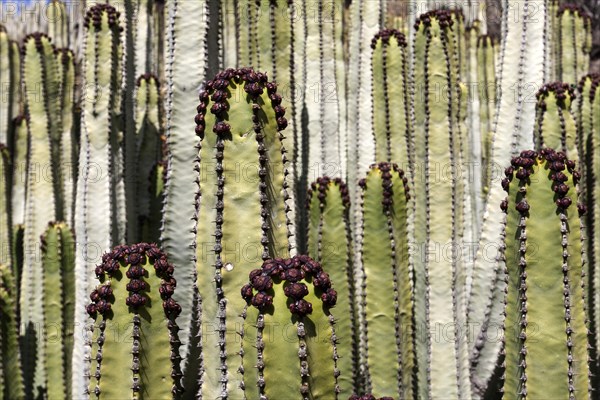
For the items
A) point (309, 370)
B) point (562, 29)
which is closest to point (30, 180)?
point (309, 370)

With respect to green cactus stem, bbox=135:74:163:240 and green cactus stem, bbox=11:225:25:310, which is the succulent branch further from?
green cactus stem, bbox=11:225:25:310

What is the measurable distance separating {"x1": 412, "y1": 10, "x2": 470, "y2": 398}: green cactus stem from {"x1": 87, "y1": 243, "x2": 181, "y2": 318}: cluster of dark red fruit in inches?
68.8

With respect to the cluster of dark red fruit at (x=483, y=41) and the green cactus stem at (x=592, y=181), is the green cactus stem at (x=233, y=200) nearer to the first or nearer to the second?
the green cactus stem at (x=592, y=181)

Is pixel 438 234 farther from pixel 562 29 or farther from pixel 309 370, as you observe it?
pixel 562 29

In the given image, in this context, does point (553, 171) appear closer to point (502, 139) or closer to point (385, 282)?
point (385, 282)

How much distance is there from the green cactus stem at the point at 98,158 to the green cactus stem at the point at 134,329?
56.9 inches

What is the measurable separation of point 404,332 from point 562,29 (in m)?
5.06

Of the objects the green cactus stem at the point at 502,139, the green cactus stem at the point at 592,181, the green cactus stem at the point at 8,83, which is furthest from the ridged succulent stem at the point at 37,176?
the green cactus stem at the point at 592,181

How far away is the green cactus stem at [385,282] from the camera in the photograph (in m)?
3.27

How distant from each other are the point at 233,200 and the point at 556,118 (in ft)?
7.19

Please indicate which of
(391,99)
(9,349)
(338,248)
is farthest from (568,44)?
(9,349)

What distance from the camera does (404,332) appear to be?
3.51m

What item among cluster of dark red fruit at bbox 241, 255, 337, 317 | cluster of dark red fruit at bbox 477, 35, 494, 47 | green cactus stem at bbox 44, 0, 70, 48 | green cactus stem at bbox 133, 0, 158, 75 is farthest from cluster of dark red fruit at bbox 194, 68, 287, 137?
green cactus stem at bbox 44, 0, 70, 48

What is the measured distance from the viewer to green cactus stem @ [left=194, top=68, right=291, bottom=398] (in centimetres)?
230
